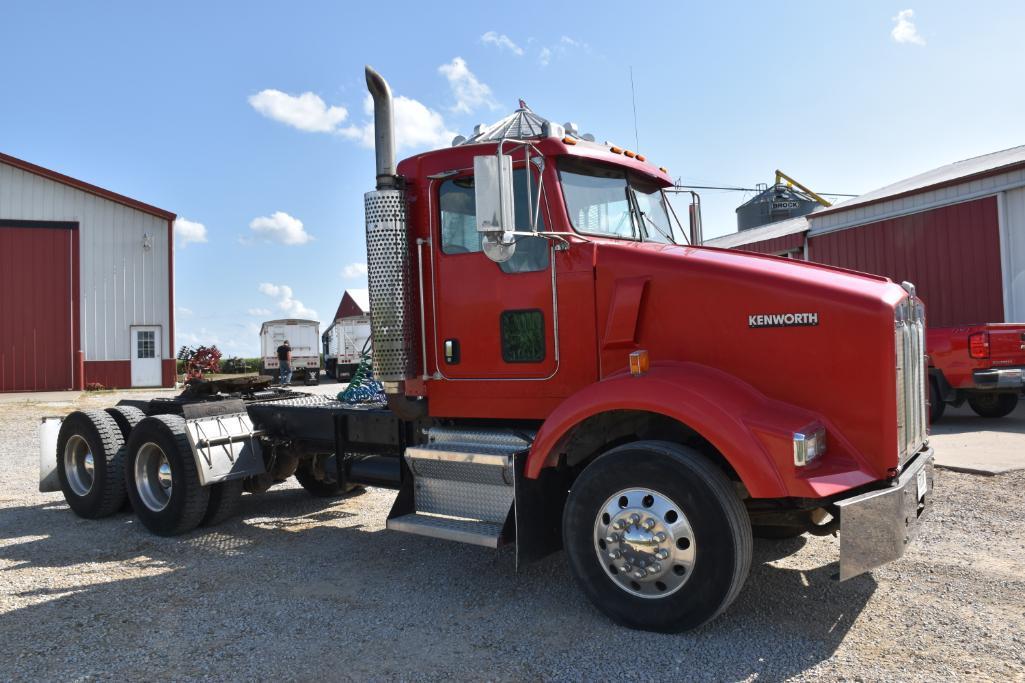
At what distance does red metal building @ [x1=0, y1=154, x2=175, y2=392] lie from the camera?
78.7 ft

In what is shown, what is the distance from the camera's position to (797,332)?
3855mm

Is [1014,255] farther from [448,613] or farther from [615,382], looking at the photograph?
[448,613]

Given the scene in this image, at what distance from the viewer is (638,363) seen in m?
4.09

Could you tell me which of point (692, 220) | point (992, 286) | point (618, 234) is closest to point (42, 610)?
point (618, 234)

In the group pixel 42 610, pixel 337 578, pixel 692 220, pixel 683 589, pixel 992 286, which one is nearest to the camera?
pixel 683 589

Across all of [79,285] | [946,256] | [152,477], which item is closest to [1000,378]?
[946,256]

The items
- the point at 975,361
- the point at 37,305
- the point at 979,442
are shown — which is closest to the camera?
the point at 979,442

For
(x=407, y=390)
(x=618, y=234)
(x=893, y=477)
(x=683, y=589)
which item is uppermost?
(x=618, y=234)

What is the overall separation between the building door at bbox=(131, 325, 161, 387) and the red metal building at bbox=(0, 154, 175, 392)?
31mm

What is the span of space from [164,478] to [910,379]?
19.2ft

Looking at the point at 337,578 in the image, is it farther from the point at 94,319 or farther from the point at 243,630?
the point at 94,319

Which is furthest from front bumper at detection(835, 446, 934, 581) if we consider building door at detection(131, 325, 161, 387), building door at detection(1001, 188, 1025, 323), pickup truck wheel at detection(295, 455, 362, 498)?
building door at detection(131, 325, 161, 387)

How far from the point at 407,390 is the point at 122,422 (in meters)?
3.60

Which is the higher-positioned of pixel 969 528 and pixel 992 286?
pixel 992 286
